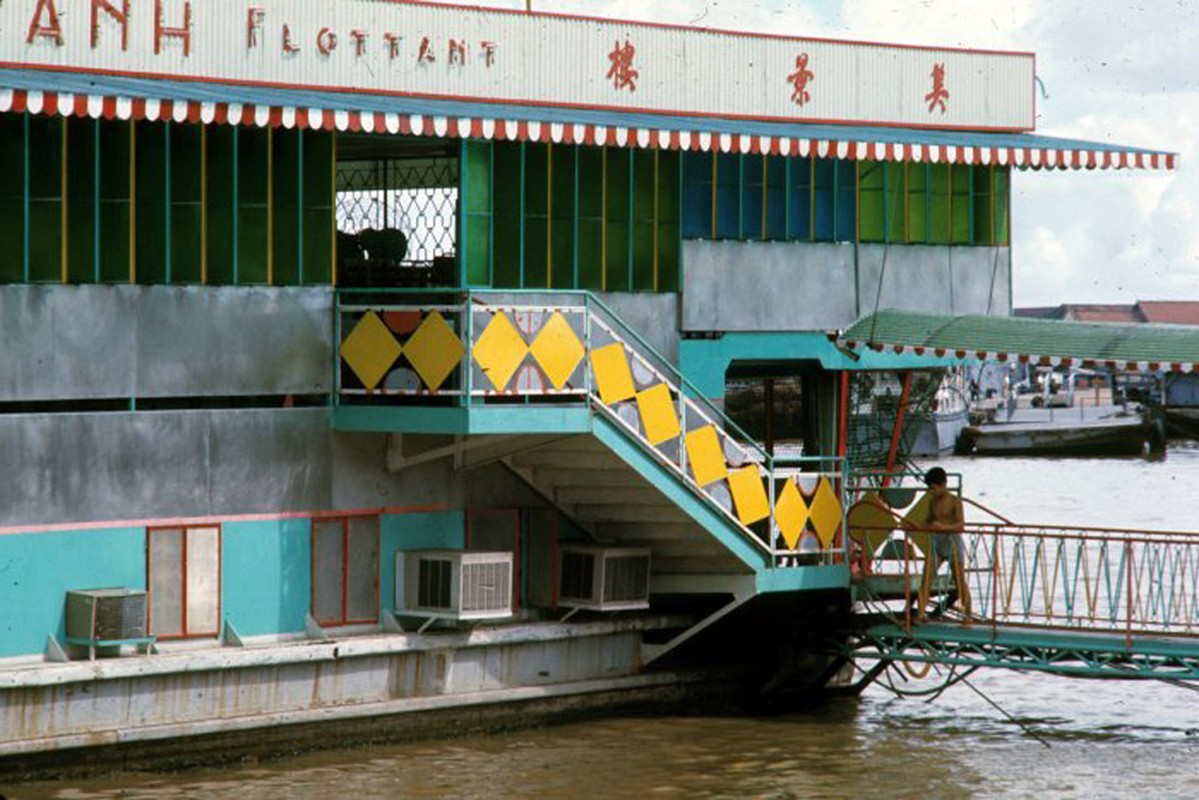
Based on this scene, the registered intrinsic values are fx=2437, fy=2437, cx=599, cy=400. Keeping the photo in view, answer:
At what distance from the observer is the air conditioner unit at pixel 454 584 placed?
23906 millimetres

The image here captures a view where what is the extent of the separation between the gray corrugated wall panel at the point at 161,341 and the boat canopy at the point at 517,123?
5.63 feet

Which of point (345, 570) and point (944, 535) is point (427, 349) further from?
point (944, 535)

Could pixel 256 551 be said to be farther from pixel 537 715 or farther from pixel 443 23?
pixel 443 23

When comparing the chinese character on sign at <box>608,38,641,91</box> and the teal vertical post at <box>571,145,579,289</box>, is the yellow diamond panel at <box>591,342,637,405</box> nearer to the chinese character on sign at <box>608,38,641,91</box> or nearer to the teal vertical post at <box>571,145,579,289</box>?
the teal vertical post at <box>571,145,579,289</box>

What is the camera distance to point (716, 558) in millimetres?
25609

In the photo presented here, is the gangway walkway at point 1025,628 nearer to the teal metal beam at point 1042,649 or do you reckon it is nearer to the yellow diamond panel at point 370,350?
the teal metal beam at point 1042,649

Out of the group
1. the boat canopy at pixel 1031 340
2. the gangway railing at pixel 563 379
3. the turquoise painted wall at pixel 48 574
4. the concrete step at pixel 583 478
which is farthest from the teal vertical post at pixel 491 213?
the turquoise painted wall at pixel 48 574

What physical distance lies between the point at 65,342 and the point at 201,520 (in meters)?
2.19

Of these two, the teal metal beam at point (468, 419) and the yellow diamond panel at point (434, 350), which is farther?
the yellow diamond panel at point (434, 350)

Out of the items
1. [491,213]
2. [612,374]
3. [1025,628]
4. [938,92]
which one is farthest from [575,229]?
[1025,628]

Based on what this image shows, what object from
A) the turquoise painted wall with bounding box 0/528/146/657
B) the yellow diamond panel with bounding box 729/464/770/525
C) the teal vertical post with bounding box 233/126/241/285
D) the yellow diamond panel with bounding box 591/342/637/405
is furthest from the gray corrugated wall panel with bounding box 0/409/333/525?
the yellow diamond panel with bounding box 729/464/770/525

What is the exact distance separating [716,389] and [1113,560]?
24808mm

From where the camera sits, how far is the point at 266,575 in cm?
2344

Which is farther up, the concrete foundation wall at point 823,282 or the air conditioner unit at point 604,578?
the concrete foundation wall at point 823,282
